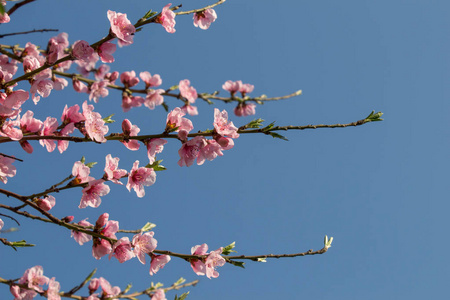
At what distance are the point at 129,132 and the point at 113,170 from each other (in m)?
Result: 0.33

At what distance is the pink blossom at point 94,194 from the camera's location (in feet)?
9.61

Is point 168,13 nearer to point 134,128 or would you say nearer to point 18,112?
point 134,128

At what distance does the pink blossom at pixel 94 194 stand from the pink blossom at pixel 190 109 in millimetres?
3240

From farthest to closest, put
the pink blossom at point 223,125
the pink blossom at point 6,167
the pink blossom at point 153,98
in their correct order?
the pink blossom at point 153,98
the pink blossom at point 6,167
the pink blossom at point 223,125

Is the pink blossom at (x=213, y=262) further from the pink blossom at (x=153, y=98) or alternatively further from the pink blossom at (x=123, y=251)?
the pink blossom at (x=153, y=98)

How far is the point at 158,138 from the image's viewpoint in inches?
112

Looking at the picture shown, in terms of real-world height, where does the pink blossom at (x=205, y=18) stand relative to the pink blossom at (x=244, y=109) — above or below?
below

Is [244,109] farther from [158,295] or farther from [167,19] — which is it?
[158,295]

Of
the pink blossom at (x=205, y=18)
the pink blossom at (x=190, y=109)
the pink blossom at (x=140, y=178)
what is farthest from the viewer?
the pink blossom at (x=190, y=109)

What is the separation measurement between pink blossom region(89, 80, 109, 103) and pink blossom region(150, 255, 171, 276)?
3214 millimetres

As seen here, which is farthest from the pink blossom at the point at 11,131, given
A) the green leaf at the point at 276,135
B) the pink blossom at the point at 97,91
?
the pink blossom at the point at 97,91

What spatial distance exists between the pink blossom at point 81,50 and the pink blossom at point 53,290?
5.26 feet

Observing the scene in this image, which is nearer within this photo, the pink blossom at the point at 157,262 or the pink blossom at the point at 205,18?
the pink blossom at the point at 157,262

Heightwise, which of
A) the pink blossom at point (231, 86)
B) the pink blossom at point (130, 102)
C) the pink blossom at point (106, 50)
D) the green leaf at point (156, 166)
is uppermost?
the pink blossom at point (231, 86)
